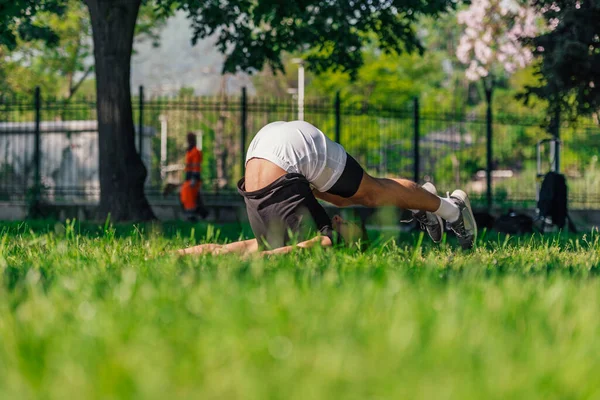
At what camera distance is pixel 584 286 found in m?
4.02

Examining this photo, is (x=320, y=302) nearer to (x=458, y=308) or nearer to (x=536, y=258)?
(x=458, y=308)

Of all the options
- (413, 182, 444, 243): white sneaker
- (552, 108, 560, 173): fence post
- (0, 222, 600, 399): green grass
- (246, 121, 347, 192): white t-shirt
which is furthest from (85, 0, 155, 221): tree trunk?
(0, 222, 600, 399): green grass

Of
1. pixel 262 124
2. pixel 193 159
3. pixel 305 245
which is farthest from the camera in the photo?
pixel 262 124

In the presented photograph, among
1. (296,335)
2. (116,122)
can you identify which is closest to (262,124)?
(116,122)

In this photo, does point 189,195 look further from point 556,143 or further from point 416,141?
point 556,143

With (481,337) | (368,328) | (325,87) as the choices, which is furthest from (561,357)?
(325,87)

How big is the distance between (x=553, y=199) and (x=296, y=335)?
1154 centimetres

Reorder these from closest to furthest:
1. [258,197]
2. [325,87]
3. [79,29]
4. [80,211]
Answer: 1. [258,197]
2. [80,211]
3. [79,29]
4. [325,87]

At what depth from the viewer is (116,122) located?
15.1 meters

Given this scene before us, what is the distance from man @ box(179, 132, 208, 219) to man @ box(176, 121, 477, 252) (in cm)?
1123

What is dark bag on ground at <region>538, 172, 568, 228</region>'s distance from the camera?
1362 centimetres

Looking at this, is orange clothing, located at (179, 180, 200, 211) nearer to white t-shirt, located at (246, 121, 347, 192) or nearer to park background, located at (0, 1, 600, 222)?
park background, located at (0, 1, 600, 222)

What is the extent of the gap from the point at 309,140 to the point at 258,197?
1.83 ft

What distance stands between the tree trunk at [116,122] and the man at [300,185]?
8.41 metres
